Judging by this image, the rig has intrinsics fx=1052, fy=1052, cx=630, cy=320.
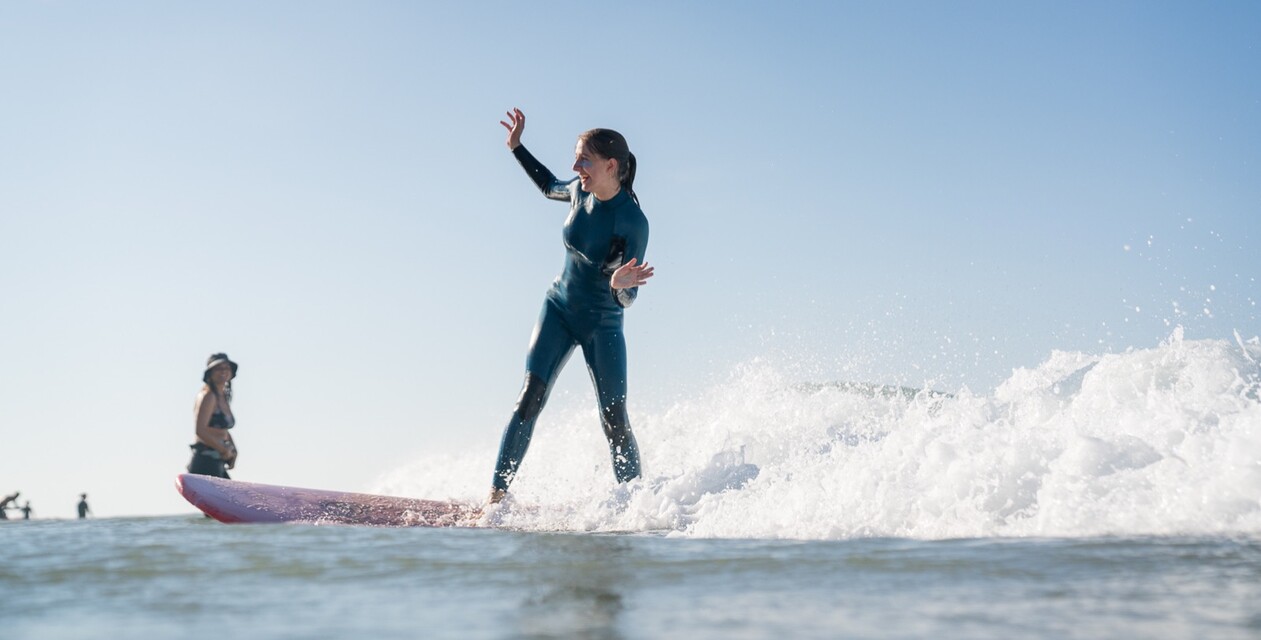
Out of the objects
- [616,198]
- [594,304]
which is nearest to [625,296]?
[594,304]

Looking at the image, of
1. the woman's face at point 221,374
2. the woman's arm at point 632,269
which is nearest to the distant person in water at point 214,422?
the woman's face at point 221,374

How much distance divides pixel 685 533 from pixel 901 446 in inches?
44.8

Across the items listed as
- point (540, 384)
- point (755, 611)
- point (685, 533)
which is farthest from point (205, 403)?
point (755, 611)

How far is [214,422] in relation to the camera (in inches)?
336

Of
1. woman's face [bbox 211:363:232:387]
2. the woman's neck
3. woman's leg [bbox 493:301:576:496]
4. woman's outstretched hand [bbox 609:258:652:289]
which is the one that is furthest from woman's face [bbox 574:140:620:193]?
woman's face [bbox 211:363:232:387]

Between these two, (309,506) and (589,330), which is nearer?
(589,330)

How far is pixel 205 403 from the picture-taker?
8484mm

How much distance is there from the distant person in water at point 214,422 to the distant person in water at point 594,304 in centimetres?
319

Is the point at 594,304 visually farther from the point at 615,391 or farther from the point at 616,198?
the point at 616,198

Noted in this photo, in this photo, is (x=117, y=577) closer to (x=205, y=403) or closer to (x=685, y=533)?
(x=685, y=533)

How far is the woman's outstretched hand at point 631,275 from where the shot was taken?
610cm

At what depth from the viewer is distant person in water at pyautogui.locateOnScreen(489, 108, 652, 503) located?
21.0 ft

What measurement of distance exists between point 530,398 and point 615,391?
1.75 ft

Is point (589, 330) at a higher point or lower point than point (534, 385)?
higher
